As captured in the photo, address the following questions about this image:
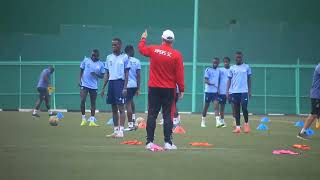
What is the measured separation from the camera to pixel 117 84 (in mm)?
13336

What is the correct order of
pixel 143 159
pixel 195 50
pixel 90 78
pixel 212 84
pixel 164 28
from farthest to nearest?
pixel 164 28
pixel 195 50
pixel 212 84
pixel 90 78
pixel 143 159

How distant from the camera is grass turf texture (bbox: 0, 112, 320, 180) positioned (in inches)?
308

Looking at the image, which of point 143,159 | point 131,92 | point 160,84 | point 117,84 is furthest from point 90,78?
point 143,159

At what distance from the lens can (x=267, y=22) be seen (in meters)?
32.8

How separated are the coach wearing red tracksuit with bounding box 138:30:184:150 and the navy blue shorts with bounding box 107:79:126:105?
6.90 ft

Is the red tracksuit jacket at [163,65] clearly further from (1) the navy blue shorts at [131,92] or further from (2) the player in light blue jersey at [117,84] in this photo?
(1) the navy blue shorts at [131,92]

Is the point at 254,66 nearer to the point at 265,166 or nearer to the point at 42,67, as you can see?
the point at 42,67

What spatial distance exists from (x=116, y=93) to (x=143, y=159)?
4.03m

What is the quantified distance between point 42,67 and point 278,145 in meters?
20.4

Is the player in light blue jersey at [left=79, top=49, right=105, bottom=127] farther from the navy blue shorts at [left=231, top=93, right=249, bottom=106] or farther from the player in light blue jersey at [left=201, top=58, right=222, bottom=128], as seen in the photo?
the navy blue shorts at [left=231, top=93, right=249, bottom=106]

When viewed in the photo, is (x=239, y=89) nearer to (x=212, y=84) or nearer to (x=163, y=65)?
(x=212, y=84)

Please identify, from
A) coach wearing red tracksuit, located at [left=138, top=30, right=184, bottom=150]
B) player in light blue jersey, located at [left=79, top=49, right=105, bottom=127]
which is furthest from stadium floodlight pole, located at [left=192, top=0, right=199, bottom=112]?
coach wearing red tracksuit, located at [left=138, top=30, right=184, bottom=150]

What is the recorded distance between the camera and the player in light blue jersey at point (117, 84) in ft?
43.3

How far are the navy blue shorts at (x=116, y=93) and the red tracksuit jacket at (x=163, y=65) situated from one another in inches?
89.3
